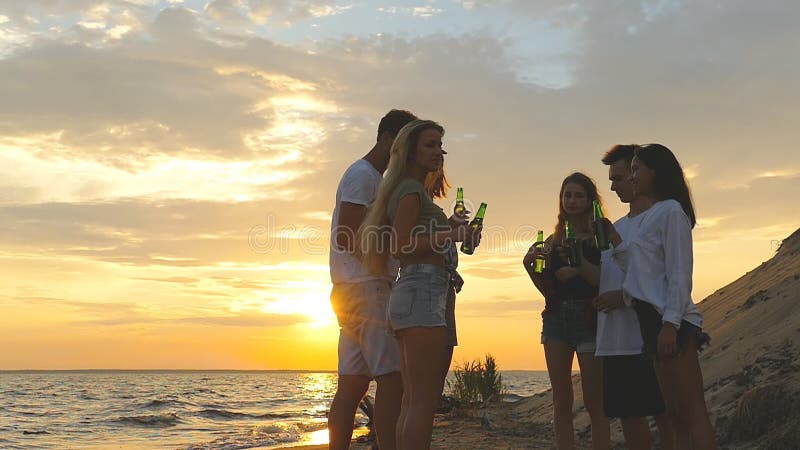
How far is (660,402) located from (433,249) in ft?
5.35

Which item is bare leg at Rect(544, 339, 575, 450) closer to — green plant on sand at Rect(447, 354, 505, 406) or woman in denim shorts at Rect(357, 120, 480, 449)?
woman in denim shorts at Rect(357, 120, 480, 449)

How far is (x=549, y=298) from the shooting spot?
5.27 metres

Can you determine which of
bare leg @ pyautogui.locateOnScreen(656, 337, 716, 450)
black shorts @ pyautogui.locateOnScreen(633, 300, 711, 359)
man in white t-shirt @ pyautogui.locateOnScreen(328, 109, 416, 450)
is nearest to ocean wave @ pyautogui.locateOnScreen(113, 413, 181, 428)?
man in white t-shirt @ pyautogui.locateOnScreen(328, 109, 416, 450)

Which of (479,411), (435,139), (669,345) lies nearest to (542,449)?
(669,345)

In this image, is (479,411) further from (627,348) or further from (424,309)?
(424,309)

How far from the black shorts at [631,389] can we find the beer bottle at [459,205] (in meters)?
1.27

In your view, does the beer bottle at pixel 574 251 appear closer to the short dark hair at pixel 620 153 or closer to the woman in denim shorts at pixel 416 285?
the short dark hair at pixel 620 153

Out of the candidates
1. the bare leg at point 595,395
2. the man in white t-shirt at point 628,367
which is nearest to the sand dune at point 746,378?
the bare leg at point 595,395

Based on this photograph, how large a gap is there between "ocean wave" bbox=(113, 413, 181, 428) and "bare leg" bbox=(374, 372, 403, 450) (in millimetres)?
15961

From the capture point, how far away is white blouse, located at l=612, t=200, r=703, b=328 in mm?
3930

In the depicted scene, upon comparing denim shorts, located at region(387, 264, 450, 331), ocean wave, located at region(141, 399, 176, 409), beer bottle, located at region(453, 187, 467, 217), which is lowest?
ocean wave, located at region(141, 399, 176, 409)

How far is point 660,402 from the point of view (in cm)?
437

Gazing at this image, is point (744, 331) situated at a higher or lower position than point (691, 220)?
lower

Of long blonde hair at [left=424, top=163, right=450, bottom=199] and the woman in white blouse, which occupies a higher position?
long blonde hair at [left=424, top=163, right=450, bottom=199]
